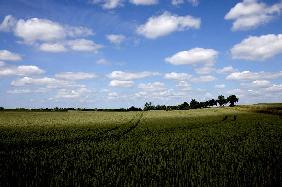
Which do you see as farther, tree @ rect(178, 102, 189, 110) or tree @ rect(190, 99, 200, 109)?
tree @ rect(190, 99, 200, 109)

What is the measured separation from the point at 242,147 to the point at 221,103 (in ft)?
499

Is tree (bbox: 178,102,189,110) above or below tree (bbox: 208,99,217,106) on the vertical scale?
below

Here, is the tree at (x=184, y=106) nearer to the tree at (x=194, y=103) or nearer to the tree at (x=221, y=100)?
the tree at (x=194, y=103)

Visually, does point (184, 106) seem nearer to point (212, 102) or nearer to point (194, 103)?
point (194, 103)

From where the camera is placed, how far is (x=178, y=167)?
40.5 feet

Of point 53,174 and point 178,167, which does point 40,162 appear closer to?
point 53,174

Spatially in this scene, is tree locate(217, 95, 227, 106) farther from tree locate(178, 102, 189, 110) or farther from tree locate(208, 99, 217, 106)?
tree locate(178, 102, 189, 110)

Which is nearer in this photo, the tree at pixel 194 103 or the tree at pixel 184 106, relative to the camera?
the tree at pixel 184 106

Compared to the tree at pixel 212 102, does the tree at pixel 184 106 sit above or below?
below

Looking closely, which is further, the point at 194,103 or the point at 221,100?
the point at 194,103

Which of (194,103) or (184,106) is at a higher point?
(194,103)

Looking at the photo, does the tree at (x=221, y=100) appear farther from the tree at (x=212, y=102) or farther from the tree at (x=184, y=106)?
the tree at (x=184, y=106)

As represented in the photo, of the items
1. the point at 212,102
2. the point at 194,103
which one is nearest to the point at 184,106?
the point at 194,103

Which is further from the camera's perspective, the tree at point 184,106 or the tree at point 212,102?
the tree at point 212,102
